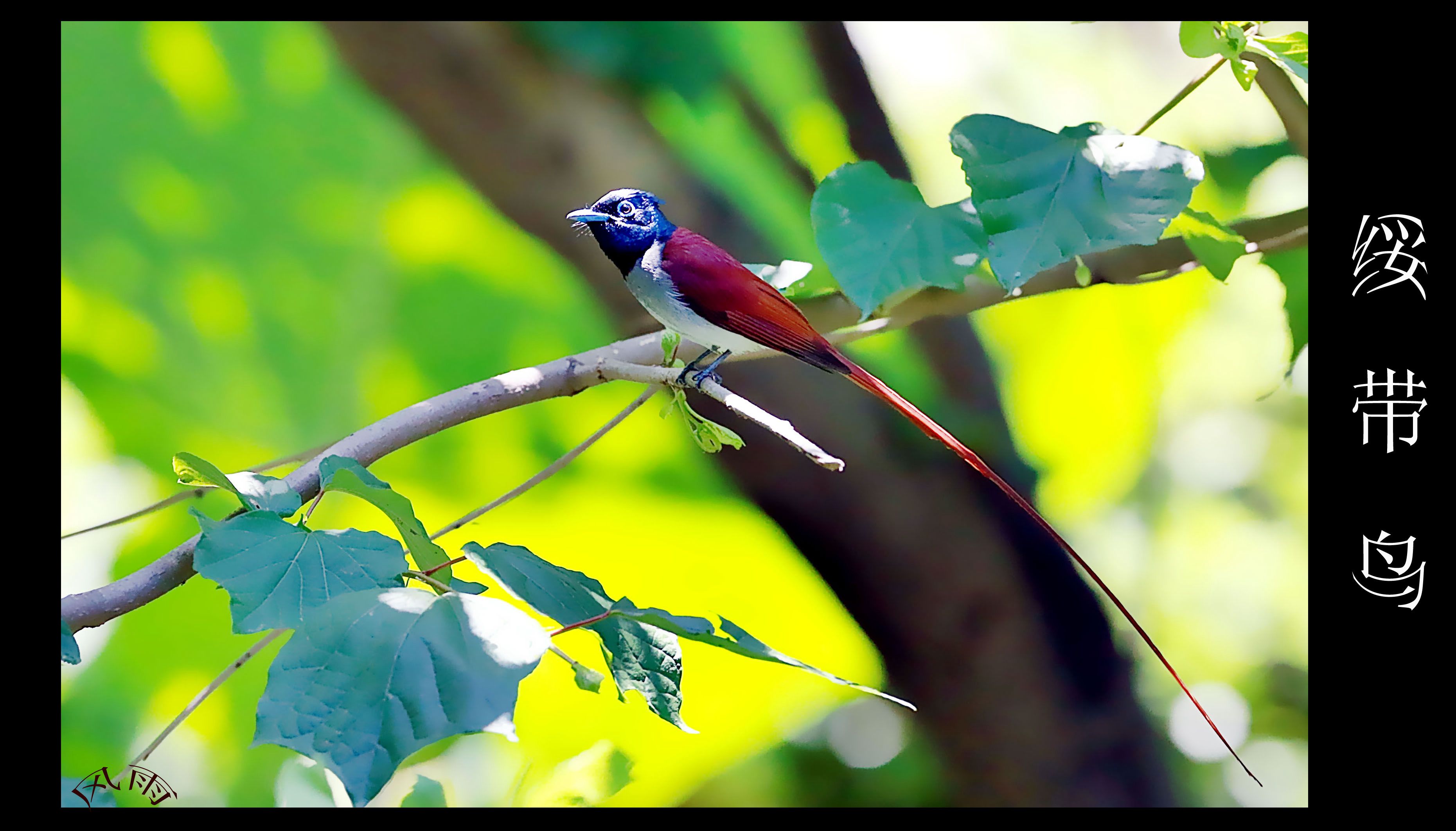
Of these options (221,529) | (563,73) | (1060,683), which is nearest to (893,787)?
(1060,683)

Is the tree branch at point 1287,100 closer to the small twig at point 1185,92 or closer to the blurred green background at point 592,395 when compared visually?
the small twig at point 1185,92

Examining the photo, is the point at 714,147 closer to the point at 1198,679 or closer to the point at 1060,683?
the point at 1060,683

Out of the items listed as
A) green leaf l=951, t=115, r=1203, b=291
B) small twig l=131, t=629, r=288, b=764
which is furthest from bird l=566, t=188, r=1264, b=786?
small twig l=131, t=629, r=288, b=764

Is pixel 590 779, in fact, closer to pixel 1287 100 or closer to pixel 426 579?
pixel 426 579

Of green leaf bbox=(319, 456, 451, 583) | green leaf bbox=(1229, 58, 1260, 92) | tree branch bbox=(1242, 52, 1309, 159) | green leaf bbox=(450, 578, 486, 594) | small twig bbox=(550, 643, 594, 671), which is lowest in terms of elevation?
small twig bbox=(550, 643, 594, 671)

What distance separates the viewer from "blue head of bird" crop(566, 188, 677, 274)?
892mm

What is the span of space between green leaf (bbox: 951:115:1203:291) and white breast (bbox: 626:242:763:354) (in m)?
0.23

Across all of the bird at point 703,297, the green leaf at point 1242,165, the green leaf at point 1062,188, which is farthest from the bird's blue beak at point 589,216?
the green leaf at point 1242,165

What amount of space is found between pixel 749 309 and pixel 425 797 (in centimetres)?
59

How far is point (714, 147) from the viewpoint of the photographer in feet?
5.70

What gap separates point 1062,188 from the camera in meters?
0.73

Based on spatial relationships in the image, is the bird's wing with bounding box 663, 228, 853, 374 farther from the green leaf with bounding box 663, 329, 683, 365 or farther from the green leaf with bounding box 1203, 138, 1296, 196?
the green leaf with bounding box 1203, 138, 1296, 196

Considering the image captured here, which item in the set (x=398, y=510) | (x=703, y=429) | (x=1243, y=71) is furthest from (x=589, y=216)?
(x=1243, y=71)

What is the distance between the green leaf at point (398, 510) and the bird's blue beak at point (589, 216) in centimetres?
34
